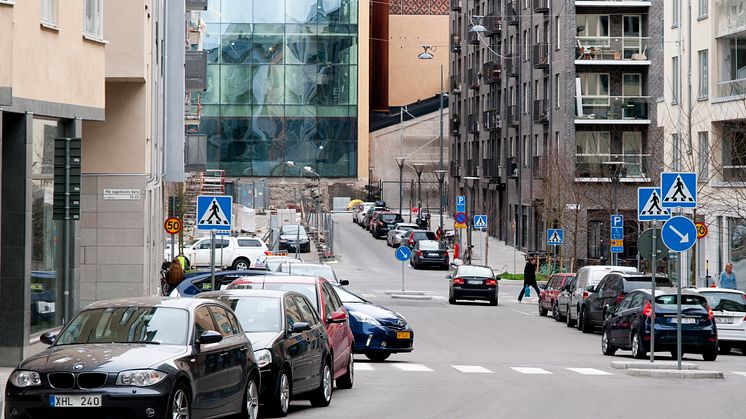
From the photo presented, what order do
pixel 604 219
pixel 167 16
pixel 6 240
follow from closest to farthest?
pixel 6 240 < pixel 167 16 < pixel 604 219

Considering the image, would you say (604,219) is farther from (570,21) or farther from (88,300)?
(88,300)

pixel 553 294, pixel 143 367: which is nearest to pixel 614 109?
pixel 553 294

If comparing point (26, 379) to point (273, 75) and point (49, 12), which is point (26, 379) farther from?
point (273, 75)

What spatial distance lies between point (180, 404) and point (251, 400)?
198 cm

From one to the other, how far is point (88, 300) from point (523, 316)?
48.5 ft

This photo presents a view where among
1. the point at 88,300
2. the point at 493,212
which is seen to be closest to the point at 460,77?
the point at 493,212

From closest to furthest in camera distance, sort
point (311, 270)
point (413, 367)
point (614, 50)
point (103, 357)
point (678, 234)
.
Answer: point (103, 357) < point (678, 234) < point (413, 367) < point (311, 270) < point (614, 50)

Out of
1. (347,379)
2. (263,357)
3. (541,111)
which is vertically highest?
(541,111)

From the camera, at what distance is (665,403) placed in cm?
1788

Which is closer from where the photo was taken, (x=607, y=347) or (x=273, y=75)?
(x=607, y=347)

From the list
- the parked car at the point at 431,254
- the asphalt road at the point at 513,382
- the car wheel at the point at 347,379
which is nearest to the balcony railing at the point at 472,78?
the parked car at the point at 431,254

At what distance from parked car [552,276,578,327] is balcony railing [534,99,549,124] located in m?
33.8

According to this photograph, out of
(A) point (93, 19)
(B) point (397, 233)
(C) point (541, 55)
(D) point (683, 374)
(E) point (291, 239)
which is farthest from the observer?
(B) point (397, 233)

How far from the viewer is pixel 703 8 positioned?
5006 cm
